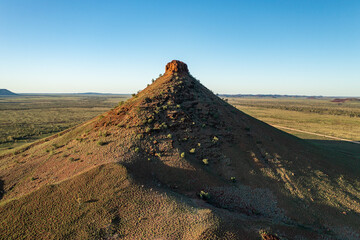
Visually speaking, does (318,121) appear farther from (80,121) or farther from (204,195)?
(80,121)

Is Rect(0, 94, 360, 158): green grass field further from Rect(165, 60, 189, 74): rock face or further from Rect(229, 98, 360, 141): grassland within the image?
Rect(165, 60, 189, 74): rock face

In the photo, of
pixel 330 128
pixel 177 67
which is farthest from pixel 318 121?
pixel 177 67

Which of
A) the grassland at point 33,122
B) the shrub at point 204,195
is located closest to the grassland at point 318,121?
the shrub at point 204,195

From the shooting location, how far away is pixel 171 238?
828 cm

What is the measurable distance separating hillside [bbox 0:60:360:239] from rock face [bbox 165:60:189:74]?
312 centimetres

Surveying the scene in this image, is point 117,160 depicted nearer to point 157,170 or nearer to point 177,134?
point 157,170

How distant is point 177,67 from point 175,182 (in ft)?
48.5

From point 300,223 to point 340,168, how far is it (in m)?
10.3

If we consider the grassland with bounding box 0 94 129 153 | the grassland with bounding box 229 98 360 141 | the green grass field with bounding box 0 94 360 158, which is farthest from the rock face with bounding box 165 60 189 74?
the grassland with bounding box 229 98 360 141

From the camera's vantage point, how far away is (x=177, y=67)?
2269cm

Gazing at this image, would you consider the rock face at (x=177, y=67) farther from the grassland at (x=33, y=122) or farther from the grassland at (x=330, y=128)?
the grassland at (x=33, y=122)

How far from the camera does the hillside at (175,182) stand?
354 inches

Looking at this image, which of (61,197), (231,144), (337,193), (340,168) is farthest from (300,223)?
(61,197)

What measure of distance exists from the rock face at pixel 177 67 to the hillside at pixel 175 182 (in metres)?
3.12
